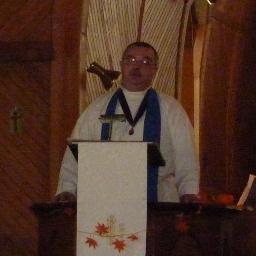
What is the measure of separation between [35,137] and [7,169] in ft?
1.03

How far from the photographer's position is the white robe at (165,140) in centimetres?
479

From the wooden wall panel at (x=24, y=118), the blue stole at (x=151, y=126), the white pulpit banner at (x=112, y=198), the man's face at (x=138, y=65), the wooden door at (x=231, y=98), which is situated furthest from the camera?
the wooden door at (x=231, y=98)

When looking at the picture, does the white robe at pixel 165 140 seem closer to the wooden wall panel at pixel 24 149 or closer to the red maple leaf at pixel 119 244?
the red maple leaf at pixel 119 244

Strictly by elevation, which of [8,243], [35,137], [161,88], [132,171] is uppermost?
[161,88]

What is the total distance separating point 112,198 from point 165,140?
85 cm

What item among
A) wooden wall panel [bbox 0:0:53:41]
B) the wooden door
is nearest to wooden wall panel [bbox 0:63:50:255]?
wooden wall panel [bbox 0:0:53:41]

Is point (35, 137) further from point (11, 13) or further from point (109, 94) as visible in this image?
point (109, 94)

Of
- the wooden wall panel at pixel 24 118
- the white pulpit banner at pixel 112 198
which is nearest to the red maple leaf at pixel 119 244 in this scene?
the white pulpit banner at pixel 112 198

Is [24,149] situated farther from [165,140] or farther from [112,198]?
[112,198]

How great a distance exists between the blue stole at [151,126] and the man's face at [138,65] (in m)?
0.09

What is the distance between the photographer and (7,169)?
20.9 feet

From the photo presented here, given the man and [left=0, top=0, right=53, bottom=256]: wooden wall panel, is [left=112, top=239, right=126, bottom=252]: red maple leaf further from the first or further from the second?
[left=0, top=0, right=53, bottom=256]: wooden wall panel

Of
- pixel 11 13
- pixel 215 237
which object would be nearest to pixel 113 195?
pixel 215 237

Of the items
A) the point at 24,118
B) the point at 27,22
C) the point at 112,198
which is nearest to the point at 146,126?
the point at 112,198
